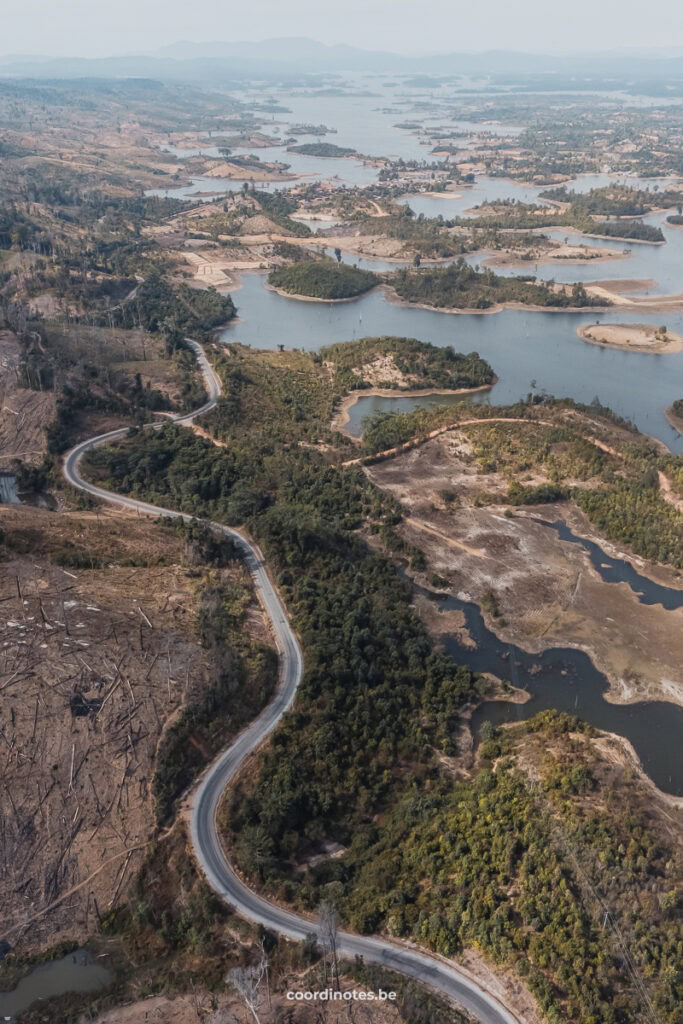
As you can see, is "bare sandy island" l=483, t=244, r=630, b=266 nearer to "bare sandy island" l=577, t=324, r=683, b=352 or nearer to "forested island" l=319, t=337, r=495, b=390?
"bare sandy island" l=577, t=324, r=683, b=352

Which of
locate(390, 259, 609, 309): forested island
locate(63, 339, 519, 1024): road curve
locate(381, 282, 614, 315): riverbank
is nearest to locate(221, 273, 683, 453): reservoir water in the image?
locate(381, 282, 614, 315): riverbank

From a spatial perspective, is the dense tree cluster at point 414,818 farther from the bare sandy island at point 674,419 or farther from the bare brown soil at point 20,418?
the bare sandy island at point 674,419

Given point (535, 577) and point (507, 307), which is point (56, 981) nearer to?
point (535, 577)

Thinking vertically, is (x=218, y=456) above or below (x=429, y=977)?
above

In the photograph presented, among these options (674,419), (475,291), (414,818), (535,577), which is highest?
(475,291)

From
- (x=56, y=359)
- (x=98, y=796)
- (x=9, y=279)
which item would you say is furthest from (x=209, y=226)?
(x=98, y=796)

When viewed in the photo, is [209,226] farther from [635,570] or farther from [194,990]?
[194,990]

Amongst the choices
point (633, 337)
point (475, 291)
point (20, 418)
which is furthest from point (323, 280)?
point (20, 418)
